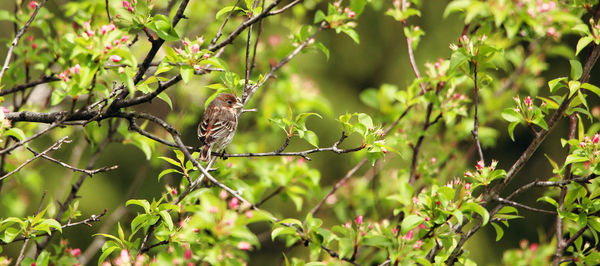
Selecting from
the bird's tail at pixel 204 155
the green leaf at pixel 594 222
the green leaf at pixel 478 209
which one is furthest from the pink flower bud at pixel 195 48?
the green leaf at pixel 594 222

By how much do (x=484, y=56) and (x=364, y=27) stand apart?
7208 millimetres

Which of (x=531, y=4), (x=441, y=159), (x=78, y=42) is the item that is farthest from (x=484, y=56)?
(x=78, y=42)

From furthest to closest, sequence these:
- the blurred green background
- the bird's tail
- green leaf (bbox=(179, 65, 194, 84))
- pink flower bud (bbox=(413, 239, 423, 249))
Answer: the blurred green background
the bird's tail
pink flower bud (bbox=(413, 239, 423, 249))
green leaf (bbox=(179, 65, 194, 84))

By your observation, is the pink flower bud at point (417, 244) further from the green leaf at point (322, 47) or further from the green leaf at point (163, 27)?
the green leaf at point (163, 27)

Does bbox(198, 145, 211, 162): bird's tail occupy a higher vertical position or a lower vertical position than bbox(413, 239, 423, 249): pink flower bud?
higher

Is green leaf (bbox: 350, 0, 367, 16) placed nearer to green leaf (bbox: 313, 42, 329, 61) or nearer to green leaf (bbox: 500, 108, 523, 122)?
green leaf (bbox: 313, 42, 329, 61)

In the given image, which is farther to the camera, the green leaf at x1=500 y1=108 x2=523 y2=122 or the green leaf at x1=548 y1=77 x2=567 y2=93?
the green leaf at x1=500 y1=108 x2=523 y2=122

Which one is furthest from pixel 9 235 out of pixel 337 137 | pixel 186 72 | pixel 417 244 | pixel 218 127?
pixel 337 137

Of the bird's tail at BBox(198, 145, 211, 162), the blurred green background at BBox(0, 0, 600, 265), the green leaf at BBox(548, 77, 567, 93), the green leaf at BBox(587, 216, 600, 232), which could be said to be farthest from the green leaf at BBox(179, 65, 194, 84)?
the blurred green background at BBox(0, 0, 600, 265)

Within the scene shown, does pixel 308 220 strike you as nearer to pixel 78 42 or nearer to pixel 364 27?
pixel 78 42

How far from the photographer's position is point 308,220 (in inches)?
133

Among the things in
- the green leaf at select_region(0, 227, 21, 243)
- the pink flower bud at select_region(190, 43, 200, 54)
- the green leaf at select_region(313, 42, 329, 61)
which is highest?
the pink flower bud at select_region(190, 43, 200, 54)

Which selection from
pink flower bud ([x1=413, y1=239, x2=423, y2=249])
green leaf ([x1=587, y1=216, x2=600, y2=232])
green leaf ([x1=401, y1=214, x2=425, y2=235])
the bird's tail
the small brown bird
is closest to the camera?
green leaf ([x1=401, y1=214, x2=425, y2=235])

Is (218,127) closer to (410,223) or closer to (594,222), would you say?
(410,223)
